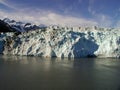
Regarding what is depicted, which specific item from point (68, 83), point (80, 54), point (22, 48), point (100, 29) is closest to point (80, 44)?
point (80, 54)

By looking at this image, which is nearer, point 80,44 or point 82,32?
point 80,44

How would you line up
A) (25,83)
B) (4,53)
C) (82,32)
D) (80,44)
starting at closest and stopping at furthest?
(25,83), (80,44), (82,32), (4,53)

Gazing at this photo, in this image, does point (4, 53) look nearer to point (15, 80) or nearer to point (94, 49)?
point (94, 49)

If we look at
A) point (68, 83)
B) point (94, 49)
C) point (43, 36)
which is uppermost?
point (43, 36)

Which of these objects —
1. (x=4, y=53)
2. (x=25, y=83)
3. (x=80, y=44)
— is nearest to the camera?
(x=25, y=83)

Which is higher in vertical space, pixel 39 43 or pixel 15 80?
pixel 39 43

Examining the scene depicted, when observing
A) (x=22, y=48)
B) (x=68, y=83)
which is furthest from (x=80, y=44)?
(x=68, y=83)
